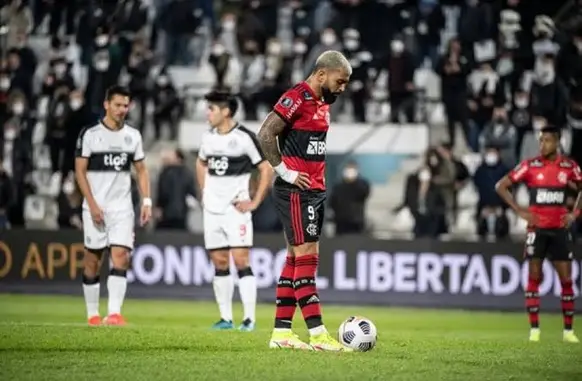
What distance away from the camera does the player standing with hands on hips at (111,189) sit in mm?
14820

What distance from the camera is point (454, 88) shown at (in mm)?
23984

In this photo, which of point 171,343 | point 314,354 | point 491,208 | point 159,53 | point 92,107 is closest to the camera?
point 314,354

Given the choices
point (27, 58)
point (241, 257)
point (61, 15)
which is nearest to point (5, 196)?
point (27, 58)

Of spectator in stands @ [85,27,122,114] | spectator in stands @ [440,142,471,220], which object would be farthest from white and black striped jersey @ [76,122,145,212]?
spectator in stands @ [85,27,122,114]

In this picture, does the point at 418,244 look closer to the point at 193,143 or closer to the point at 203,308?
the point at 203,308

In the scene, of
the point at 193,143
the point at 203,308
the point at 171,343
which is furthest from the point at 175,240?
the point at 171,343

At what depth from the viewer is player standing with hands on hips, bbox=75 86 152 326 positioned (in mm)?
14820

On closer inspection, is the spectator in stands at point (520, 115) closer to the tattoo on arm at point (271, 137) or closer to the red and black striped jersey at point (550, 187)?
the red and black striped jersey at point (550, 187)

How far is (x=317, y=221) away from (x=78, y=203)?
12.9 meters

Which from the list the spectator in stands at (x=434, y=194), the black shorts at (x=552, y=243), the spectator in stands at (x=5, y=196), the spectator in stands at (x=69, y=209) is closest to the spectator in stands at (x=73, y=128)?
the spectator in stands at (x=69, y=209)

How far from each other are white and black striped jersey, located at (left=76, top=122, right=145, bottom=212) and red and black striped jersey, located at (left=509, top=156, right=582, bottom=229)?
478 centimetres

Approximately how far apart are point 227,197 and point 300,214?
181 inches

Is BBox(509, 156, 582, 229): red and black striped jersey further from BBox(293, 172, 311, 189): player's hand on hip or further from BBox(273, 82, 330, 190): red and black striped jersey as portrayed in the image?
BBox(293, 172, 311, 189): player's hand on hip

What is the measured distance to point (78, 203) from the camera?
913 inches
